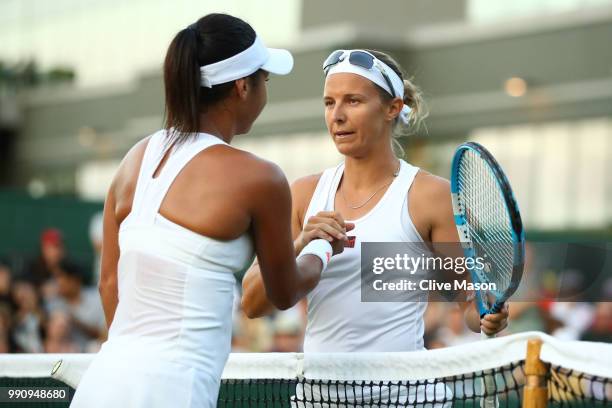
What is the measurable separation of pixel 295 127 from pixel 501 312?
64.9 feet

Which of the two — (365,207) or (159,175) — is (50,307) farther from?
(159,175)

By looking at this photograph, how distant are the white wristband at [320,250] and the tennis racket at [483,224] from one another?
1.73 ft

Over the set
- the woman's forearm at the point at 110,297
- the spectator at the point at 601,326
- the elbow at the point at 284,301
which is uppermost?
the spectator at the point at 601,326

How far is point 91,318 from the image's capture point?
10477 millimetres

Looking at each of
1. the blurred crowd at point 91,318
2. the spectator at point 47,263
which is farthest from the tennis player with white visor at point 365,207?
the spectator at point 47,263

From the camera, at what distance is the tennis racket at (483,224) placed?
142 inches

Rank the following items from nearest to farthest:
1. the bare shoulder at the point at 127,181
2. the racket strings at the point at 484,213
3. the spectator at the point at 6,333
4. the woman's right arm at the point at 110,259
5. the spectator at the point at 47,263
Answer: the bare shoulder at the point at 127,181
the woman's right arm at the point at 110,259
the racket strings at the point at 484,213
the spectator at the point at 6,333
the spectator at the point at 47,263

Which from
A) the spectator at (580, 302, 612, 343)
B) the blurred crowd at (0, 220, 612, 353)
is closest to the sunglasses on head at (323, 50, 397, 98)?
the blurred crowd at (0, 220, 612, 353)

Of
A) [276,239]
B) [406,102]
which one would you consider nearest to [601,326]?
[406,102]

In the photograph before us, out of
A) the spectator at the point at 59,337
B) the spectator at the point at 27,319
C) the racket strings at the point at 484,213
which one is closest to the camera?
the racket strings at the point at 484,213

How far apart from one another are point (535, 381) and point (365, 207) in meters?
1.02

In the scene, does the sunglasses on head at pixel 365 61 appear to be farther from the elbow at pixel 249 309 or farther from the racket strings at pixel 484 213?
the elbow at pixel 249 309
